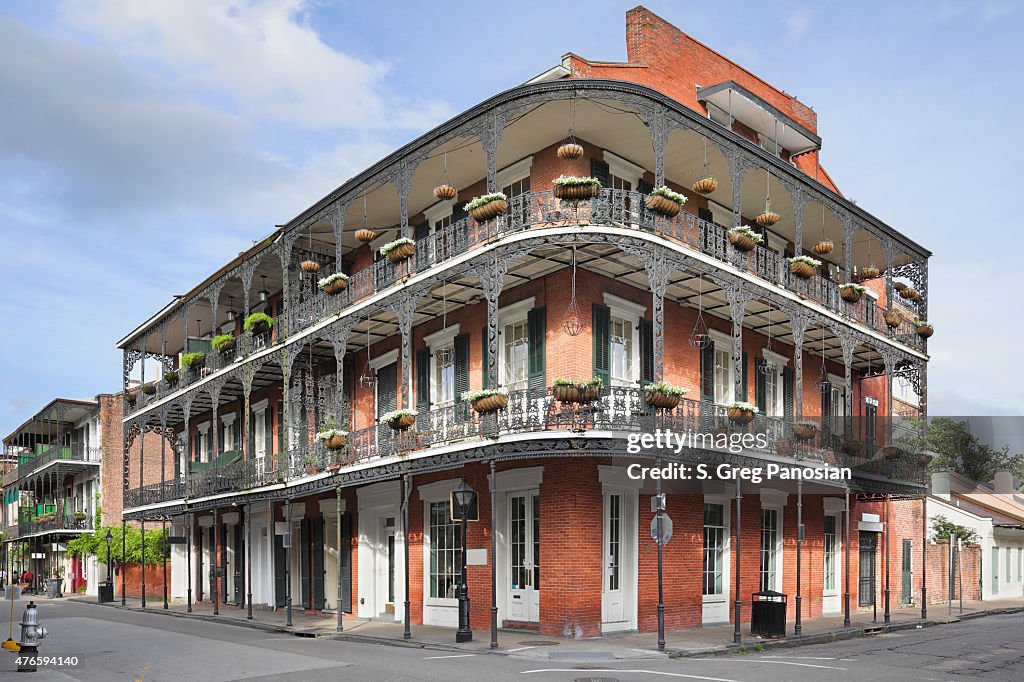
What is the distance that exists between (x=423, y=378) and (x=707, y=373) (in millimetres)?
6476

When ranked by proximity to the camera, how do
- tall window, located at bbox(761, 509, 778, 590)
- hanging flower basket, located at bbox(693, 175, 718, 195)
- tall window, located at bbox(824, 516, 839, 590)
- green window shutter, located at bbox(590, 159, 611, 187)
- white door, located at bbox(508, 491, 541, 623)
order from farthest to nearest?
tall window, located at bbox(824, 516, 839, 590) < tall window, located at bbox(761, 509, 778, 590) < green window shutter, located at bbox(590, 159, 611, 187) < hanging flower basket, located at bbox(693, 175, 718, 195) < white door, located at bbox(508, 491, 541, 623)

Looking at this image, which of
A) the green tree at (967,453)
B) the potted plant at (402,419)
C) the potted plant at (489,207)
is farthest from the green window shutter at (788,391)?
the green tree at (967,453)

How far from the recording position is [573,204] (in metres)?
17.2

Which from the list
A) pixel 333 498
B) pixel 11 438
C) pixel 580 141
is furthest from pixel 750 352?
pixel 11 438

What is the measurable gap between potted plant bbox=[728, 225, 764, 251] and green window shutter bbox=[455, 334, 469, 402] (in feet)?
19.8

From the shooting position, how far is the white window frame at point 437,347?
21.7 metres

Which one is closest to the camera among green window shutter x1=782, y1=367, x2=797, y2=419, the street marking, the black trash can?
the street marking

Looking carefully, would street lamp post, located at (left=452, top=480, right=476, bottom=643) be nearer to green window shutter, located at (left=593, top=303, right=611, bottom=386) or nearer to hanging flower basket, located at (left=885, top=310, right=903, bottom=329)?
green window shutter, located at (left=593, top=303, right=611, bottom=386)

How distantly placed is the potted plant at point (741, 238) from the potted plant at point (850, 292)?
4334 millimetres

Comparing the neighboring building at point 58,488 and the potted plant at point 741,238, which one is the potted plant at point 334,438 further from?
the neighboring building at point 58,488

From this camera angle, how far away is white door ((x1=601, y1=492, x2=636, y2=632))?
18.3 meters

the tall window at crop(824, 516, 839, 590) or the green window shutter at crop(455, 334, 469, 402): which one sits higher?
the green window shutter at crop(455, 334, 469, 402)

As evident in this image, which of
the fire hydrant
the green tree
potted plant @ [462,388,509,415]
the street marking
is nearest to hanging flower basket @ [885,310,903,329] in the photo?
potted plant @ [462,388,509,415]

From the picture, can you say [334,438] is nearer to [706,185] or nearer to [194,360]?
[706,185]
